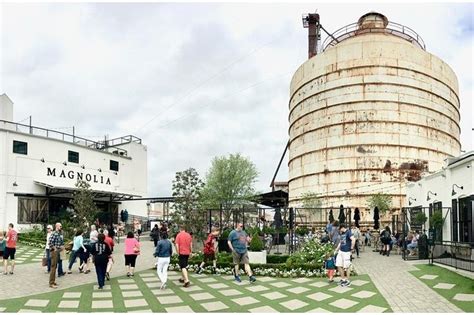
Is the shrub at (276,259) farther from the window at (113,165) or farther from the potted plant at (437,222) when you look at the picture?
the window at (113,165)

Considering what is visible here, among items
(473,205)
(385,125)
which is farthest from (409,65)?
(473,205)

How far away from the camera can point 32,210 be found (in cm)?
3216

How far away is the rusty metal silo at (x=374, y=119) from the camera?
40219 mm

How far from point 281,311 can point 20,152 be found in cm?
2867

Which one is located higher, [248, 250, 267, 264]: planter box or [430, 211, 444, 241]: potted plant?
[430, 211, 444, 241]: potted plant

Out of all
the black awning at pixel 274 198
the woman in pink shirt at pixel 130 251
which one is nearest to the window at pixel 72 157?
the black awning at pixel 274 198

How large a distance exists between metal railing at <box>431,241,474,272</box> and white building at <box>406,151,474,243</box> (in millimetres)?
1592

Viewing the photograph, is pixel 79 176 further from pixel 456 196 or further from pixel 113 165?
pixel 456 196

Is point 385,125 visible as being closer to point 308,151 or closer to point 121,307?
point 308,151

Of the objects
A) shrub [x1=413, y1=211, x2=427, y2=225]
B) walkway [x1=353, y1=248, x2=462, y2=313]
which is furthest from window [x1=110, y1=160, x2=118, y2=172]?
walkway [x1=353, y1=248, x2=462, y2=313]

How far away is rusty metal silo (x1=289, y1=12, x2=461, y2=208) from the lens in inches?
1583

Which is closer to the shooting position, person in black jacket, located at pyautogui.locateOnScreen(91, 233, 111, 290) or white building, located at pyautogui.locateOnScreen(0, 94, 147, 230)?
person in black jacket, located at pyautogui.locateOnScreen(91, 233, 111, 290)

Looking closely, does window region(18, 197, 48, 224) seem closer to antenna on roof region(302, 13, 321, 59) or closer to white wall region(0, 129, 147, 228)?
white wall region(0, 129, 147, 228)

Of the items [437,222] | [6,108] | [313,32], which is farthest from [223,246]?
[313,32]
